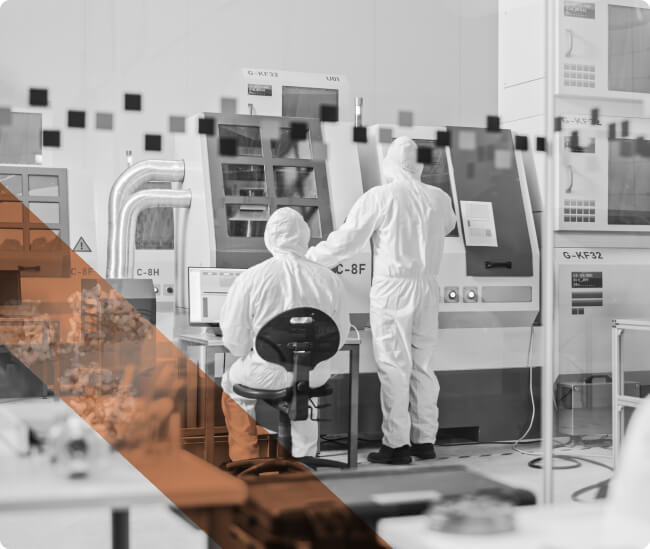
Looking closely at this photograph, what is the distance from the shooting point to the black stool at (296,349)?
331cm

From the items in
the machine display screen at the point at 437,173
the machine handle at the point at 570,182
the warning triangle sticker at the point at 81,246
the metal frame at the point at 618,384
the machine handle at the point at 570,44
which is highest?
the machine handle at the point at 570,44

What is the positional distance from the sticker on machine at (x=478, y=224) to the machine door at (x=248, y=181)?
33.6 inches

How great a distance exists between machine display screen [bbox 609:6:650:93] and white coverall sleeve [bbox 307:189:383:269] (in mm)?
1381

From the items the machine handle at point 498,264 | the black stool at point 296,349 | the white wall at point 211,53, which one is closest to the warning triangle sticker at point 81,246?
the white wall at point 211,53

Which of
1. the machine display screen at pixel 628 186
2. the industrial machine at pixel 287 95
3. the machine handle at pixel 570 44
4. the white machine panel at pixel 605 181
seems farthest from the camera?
the industrial machine at pixel 287 95

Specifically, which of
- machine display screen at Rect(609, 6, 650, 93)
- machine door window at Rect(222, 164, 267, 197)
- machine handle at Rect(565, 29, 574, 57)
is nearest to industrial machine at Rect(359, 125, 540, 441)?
machine door window at Rect(222, 164, 267, 197)

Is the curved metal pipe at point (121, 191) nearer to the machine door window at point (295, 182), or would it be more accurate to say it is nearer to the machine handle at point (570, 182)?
the machine door window at point (295, 182)

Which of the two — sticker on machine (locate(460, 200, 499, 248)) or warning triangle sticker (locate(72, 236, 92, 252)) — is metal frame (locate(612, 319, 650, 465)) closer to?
sticker on machine (locate(460, 200, 499, 248))

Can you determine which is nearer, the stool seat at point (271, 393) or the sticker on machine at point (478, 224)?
the stool seat at point (271, 393)

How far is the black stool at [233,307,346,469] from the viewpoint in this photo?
3312mm

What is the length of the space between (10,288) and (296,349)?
177 cm

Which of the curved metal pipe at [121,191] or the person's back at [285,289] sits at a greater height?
the curved metal pipe at [121,191]

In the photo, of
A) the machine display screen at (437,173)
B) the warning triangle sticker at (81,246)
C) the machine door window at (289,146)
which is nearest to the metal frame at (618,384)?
the machine display screen at (437,173)

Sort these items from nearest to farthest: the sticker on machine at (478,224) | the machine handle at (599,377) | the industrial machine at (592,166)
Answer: the industrial machine at (592,166) → the machine handle at (599,377) → the sticker on machine at (478,224)
